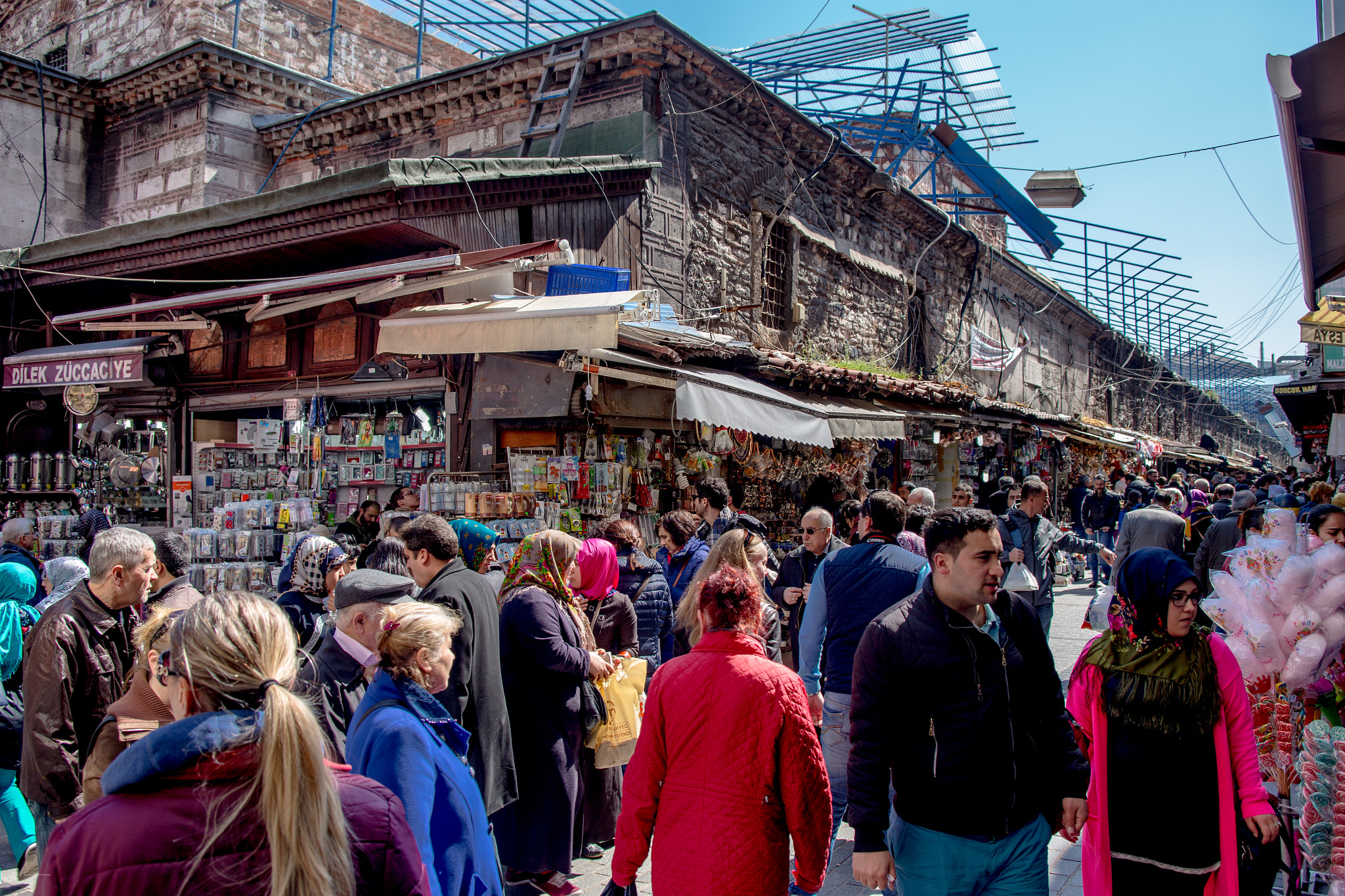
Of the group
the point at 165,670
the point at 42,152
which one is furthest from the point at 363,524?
the point at 42,152

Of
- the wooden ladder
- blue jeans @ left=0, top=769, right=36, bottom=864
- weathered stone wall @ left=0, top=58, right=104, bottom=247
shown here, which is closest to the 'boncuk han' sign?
the wooden ladder

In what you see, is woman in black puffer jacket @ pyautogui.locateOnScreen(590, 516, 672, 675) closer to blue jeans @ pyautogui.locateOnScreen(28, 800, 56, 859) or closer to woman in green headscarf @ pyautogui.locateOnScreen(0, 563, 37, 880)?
blue jeans @ pyautogui.locateOnScreen(28, 800, 56, 859)

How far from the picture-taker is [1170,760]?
2.83m

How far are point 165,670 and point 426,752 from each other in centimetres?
66

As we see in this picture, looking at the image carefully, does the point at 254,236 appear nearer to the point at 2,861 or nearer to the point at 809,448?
the point at 2,861

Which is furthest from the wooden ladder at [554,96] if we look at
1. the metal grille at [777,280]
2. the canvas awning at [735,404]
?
the canvas awning at [735,404]

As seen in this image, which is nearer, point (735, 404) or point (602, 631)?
point (602, 631)

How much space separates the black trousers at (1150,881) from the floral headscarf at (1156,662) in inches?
18.5

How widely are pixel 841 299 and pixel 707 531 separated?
341 inches

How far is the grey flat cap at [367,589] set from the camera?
9.56 ft

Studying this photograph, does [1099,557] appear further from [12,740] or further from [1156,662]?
[12,740]

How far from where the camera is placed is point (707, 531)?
20.7 feet

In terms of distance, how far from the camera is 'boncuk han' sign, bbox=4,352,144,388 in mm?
8977

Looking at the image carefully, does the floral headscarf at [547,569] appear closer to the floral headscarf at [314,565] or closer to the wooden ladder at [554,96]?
the floral headscarf at [314,565]
